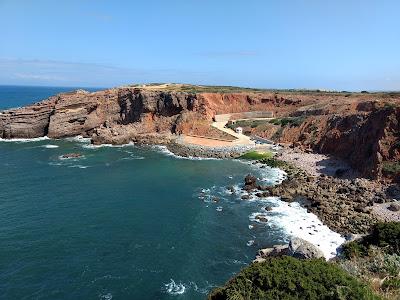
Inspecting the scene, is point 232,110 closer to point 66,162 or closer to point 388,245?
point 66,162

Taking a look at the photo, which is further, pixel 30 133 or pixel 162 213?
pixel 30 133

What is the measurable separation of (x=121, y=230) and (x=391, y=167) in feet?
112

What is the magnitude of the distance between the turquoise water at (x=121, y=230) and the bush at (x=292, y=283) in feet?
30.3

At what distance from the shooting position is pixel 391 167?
171 ft

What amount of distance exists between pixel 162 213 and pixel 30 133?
60.4 meters

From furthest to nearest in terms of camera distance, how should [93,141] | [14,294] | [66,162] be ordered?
1. [93,141]
2. [66,162]
3. [14,294]

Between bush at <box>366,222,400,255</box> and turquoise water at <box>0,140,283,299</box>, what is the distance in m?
8.97

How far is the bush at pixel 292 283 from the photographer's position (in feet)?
60.1

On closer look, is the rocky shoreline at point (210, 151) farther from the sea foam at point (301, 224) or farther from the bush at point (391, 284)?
the bush at point (391, 284)

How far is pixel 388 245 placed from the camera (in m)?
30.5

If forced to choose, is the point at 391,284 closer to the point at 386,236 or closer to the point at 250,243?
the point at 386,236

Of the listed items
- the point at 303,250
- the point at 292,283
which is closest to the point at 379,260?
the point at 292,283

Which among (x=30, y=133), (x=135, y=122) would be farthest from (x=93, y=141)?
(x=30, y=133)

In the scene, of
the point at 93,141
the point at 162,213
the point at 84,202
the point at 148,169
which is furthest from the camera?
the point at 93,141
